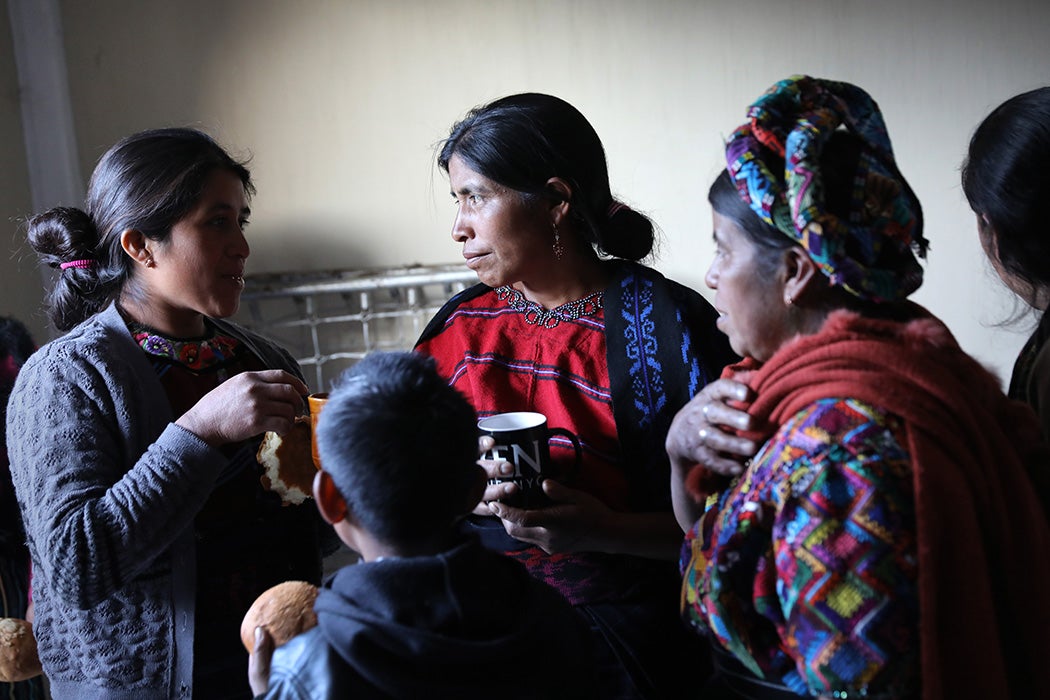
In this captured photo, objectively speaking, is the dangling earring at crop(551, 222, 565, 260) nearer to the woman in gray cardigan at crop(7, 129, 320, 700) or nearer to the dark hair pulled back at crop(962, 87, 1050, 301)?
the woman in gray cardigan at crop(7, 129, 320, 700)

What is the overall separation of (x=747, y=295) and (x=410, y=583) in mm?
496

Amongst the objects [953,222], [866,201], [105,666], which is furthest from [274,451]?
[953,222]

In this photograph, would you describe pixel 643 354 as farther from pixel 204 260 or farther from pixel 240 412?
pixel 204 260

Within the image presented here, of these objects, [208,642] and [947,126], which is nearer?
[208,642]

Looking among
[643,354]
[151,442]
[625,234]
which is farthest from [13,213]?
[643,354]

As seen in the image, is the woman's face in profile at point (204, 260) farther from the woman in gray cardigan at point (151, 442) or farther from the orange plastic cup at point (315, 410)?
the orange plastic cup at point (315, 410)

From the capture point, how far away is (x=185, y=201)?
54.1 inches

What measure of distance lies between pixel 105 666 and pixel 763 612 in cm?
97

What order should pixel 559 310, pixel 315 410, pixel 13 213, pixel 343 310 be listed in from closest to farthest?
pixel 315 410 < pixel 559 310 < pixel 13 213 < pixel 343 310

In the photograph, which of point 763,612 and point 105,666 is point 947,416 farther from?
point 105,666

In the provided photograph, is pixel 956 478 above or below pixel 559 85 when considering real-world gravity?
below

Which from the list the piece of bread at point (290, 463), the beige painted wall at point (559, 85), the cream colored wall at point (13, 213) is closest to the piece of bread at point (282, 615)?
the piece of bread at point (290, 463)

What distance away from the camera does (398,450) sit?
88 cm

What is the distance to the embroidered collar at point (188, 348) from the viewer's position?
138cm
